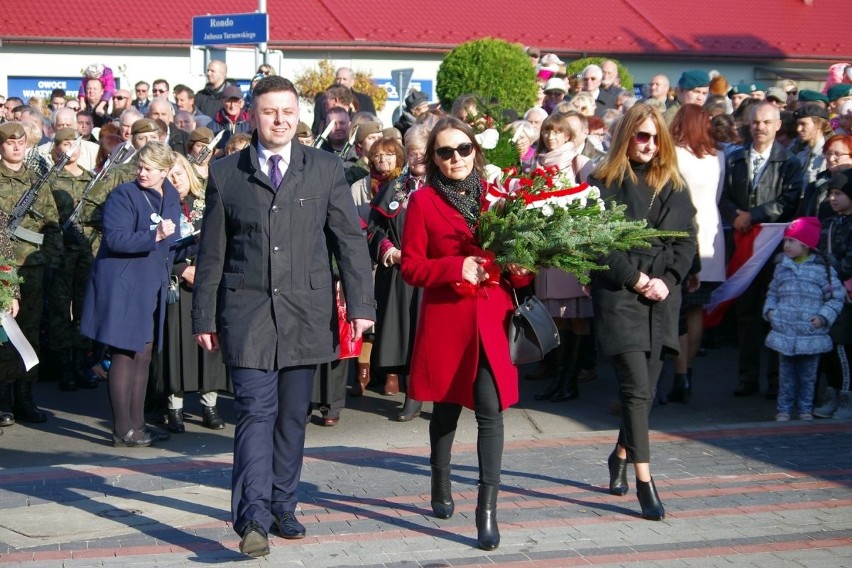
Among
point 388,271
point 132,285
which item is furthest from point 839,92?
point 132,285

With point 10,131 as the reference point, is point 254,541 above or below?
below

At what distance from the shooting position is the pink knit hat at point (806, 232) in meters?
9.12

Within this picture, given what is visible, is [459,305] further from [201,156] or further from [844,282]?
[201,156]

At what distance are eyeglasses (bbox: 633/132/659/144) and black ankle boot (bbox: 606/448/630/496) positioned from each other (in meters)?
1.69

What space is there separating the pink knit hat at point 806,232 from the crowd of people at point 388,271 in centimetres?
2

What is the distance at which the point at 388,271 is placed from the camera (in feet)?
30.6

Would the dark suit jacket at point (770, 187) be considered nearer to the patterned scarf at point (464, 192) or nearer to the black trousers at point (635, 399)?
the black trousers at point (635, 399)

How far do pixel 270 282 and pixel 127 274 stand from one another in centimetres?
287

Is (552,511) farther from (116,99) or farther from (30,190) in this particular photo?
(116,99)

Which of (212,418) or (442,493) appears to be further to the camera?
(212,418)

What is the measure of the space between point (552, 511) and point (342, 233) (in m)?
1.91

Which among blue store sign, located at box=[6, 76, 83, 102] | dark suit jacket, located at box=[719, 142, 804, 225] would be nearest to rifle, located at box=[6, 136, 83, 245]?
dark suit jacket, located at box=[719, 142, 804, 225]

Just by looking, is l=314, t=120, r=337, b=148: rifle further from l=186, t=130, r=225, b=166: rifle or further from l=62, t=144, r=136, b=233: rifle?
l=62, t=144, r=136, b=233: rifle

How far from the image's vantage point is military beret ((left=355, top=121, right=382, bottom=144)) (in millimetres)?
10805
